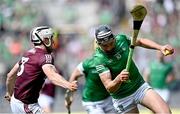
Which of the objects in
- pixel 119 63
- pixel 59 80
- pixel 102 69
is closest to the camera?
pixel 59 80

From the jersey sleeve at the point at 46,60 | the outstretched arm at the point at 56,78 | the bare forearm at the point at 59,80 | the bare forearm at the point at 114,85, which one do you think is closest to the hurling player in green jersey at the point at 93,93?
the bare forearm at the point at 114,85

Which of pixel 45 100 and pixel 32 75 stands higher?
pixel 32 75

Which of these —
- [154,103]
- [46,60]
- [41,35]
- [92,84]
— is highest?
[41,35]

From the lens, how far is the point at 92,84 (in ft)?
41.3

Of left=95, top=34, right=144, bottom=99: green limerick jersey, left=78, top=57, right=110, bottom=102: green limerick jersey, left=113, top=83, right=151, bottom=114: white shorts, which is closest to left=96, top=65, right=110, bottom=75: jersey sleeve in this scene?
left=95, top=34, right=144, bottom=99: green limerick jersey

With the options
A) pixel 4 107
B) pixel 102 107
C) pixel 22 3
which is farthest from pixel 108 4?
pixel 102 107

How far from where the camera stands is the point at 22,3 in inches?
918

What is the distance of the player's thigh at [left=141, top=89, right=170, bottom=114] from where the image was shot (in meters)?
10.6

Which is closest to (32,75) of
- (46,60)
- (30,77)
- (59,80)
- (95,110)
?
(30,77)

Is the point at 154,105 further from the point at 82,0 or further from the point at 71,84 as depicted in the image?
the point at 82,0

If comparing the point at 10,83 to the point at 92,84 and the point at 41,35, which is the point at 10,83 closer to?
the point at 41,35

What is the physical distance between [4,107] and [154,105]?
924 centimetres

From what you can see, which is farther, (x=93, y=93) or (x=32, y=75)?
(x=93, y=93)

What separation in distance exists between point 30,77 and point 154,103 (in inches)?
70.7
